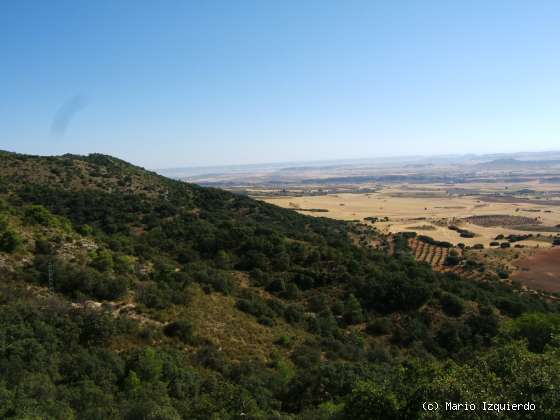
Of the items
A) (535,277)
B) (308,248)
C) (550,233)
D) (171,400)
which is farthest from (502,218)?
(171,400)

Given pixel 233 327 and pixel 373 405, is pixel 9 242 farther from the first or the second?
pixel 373 405

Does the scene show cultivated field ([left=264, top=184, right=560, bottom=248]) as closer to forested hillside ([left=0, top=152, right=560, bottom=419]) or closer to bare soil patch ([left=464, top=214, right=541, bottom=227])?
bare soil patch ([left=464, top=214, right=541, bottom=227])

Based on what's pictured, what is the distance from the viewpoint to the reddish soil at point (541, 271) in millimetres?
45875

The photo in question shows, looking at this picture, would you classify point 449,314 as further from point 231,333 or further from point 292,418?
point 292,418

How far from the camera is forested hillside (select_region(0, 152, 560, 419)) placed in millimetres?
11852

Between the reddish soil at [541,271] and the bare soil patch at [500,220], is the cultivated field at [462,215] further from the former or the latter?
the reddish soil at [541,271]

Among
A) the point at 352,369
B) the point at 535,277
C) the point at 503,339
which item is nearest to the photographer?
the point at 352,369

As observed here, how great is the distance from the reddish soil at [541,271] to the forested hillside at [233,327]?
7787 mm

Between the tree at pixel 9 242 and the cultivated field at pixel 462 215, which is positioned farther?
the cultivated field at pixel 462 215

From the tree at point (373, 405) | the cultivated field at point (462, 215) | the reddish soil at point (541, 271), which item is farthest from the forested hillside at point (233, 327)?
the cultivated field at point (462, 215)

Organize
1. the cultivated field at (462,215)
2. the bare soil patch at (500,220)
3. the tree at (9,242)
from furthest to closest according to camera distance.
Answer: the bare soil patch at (500,220) < the cultivated field at (462,215) < the tree at (9,242)

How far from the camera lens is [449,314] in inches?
1162

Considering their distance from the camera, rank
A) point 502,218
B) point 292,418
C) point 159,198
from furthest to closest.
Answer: point 502,218
point 159,198
point 292,418

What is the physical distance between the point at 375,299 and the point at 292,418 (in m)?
19.8
